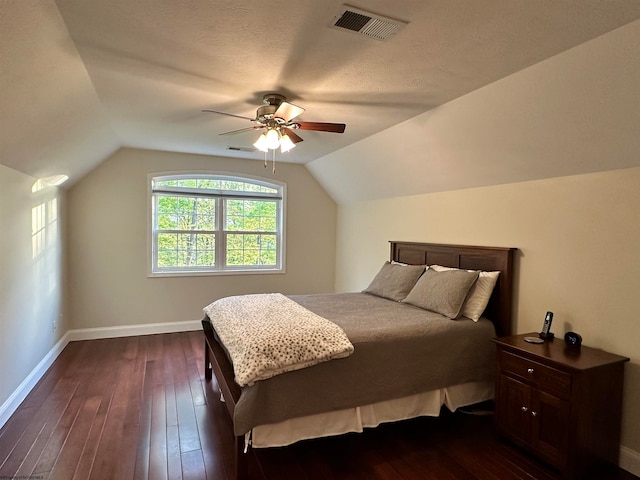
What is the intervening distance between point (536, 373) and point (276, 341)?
5.54ft

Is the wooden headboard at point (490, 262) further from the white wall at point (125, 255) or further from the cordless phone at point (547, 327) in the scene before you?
the white wall at point (125, 255)

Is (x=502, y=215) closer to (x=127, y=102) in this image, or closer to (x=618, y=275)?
(x=618, y=275)

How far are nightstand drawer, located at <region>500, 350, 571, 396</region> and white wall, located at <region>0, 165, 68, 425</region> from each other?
3681mm

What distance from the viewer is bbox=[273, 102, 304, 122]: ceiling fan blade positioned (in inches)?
101

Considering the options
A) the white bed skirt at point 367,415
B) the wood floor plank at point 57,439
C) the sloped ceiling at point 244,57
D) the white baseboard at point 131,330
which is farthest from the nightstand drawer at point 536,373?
the white baseboard at point 131,330

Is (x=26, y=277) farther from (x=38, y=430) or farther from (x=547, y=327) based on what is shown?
(x=547, y=327)

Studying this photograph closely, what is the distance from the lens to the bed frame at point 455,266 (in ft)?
7.68

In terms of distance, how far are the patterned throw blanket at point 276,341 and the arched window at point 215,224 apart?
2.76 m

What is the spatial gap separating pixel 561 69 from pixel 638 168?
843 mm

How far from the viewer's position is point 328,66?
2.37 m

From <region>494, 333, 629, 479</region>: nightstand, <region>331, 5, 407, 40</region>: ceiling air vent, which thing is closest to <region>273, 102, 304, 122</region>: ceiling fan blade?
<region>331, 5, 407, 40</region>: ceiling air vent

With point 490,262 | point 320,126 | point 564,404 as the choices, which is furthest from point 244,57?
point 564,404

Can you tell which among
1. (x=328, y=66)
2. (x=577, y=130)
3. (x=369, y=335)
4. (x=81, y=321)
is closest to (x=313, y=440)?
(x=369, y=335)

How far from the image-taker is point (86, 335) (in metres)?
4.76
